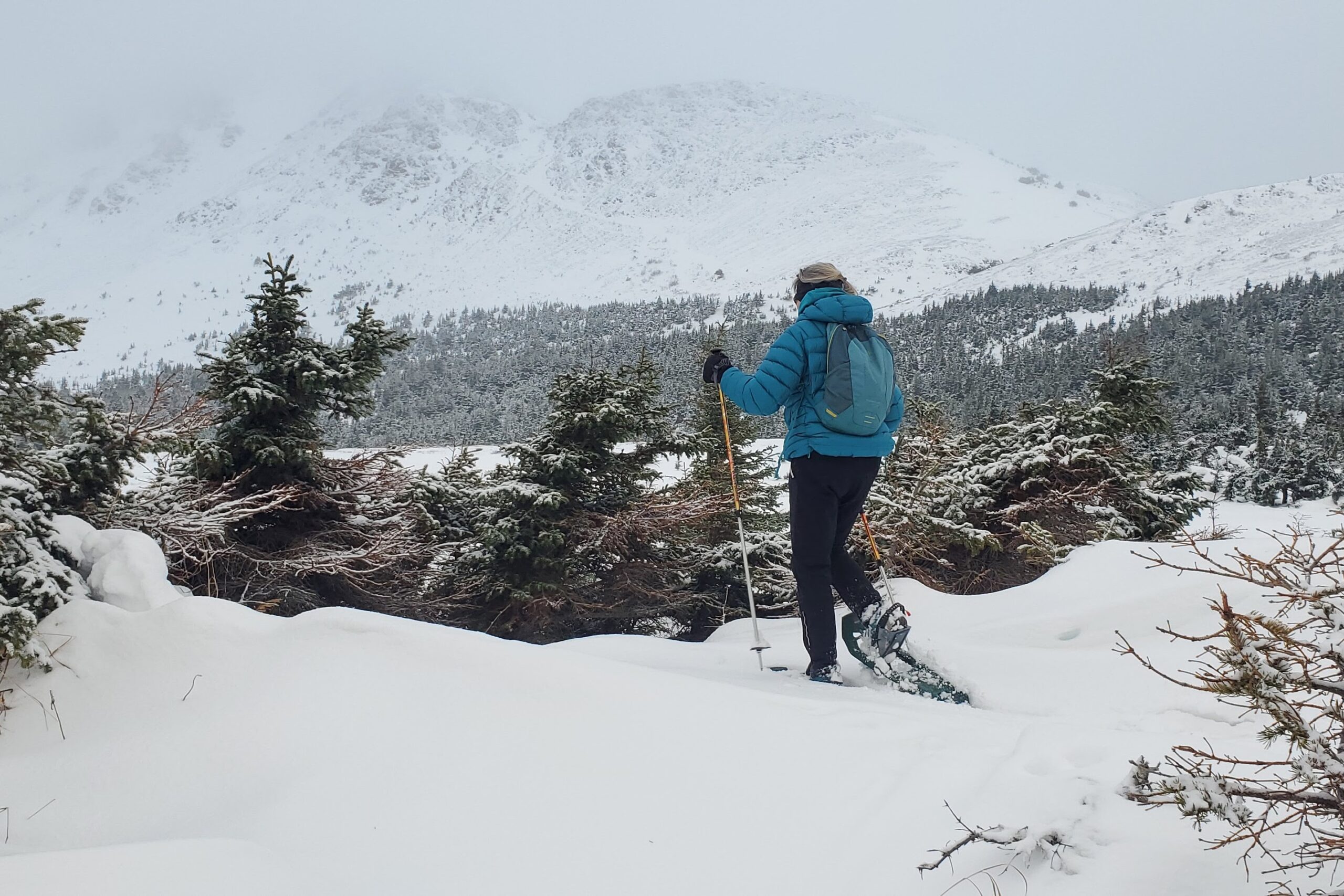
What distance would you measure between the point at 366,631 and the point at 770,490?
28.0 ft

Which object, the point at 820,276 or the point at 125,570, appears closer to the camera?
the point at 125,570

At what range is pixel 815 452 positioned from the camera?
3352mm

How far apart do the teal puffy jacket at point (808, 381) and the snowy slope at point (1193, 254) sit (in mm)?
158491

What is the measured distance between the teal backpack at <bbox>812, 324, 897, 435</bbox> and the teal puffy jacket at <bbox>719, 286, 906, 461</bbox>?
0.04 metres

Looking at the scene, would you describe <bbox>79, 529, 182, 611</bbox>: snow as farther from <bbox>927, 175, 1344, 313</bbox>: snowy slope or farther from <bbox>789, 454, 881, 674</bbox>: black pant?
<bbox>927, 175, 1344, 313</bbox>: snowy slope

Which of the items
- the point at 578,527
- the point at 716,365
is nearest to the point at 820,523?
the point at 716,365

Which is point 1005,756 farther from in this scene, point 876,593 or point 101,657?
point 101,657

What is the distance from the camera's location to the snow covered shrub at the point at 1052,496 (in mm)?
8281

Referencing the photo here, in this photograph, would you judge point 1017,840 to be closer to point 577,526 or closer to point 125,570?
point 125,570

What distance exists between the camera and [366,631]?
8.52 feet

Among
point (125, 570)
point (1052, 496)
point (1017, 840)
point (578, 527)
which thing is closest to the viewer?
point (1017, 840)

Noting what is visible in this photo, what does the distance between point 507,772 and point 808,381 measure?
218cm

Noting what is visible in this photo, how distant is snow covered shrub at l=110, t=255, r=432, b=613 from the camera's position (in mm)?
5949

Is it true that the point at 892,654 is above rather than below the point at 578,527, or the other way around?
above
